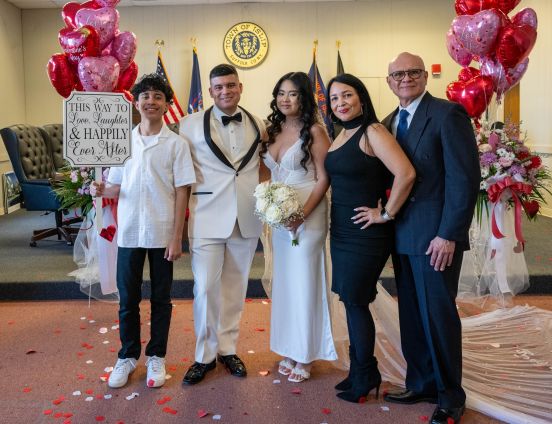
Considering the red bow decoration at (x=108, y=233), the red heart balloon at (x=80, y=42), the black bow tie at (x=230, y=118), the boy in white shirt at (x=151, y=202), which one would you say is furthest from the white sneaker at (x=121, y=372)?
the red heart balloon at (x=80, y=42)

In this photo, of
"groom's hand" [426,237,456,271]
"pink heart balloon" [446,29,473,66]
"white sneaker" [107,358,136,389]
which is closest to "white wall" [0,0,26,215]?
"white sneaker" [107,358,136,389]

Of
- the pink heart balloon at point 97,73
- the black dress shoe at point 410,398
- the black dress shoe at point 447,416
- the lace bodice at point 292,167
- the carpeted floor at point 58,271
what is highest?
the pink heart balloon at point 97,73

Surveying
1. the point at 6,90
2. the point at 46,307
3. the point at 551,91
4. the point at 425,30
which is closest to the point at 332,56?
the point at 425,30

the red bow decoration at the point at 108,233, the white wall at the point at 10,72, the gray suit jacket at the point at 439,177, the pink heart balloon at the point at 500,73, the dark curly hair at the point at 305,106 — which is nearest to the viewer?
the gray suit jacket at the point at 439,177

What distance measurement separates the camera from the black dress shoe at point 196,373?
274cm

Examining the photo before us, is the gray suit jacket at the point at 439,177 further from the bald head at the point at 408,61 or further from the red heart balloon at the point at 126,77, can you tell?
the red heart balloon at the point at 126,77

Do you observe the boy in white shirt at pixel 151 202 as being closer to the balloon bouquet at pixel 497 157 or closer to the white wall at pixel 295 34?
the balloon bouquet at pixel 497 157

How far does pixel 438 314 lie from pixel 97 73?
2.84 metres

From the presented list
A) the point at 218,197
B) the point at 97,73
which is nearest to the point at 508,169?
the point at 218,197

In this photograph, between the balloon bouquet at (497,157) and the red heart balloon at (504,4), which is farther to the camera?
the red heart balloon at (504,4)

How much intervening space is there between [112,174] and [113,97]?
40 cm

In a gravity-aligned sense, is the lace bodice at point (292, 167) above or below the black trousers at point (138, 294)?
above

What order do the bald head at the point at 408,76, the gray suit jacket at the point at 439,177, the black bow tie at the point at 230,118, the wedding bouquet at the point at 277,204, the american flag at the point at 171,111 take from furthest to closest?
the american flag at the point at 171,111, the black bow tie at the point at 230,118, the wedding bouquet at the point at 277,204, the bald head at the point at 408,76, the gray suit jacket at the point at 439,177

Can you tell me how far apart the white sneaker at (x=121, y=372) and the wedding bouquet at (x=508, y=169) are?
8.06 feet
